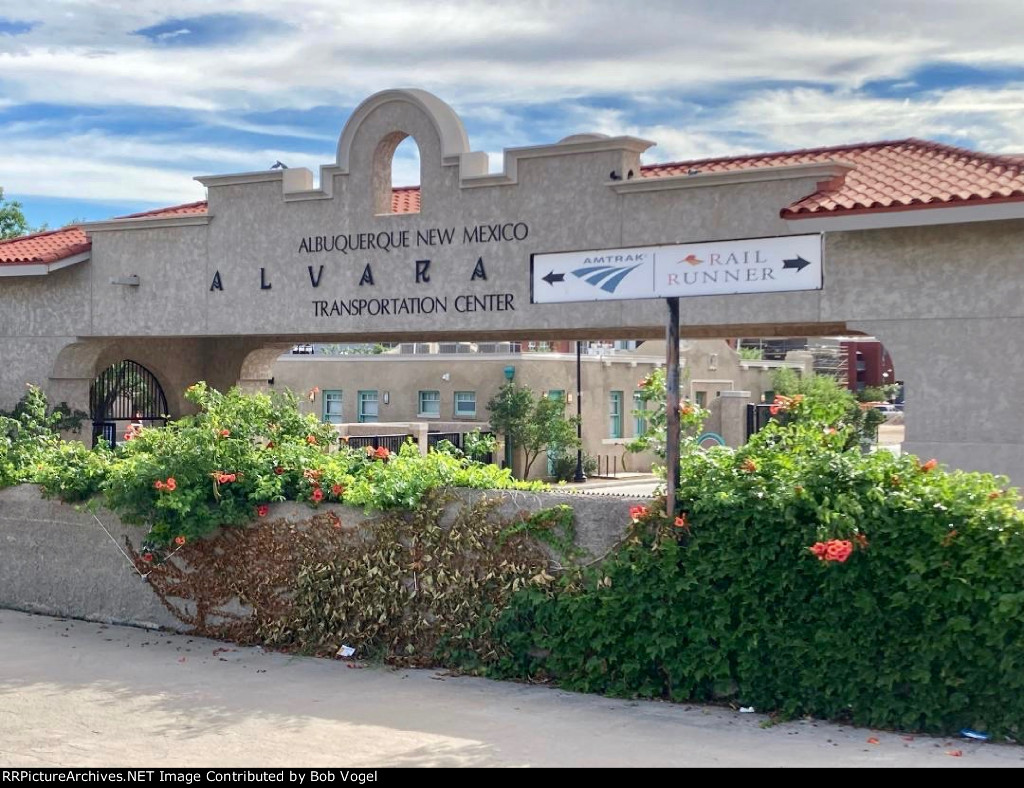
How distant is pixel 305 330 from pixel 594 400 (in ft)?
91.5

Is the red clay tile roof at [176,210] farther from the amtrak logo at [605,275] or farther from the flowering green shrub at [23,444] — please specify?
the amtrak logo at [605,275]

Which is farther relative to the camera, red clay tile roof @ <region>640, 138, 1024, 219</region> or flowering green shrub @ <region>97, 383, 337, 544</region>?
red clay tile roof @ <region>640, 138, 1024, 219</region>

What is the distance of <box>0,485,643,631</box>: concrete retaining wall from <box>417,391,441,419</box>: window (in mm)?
30045

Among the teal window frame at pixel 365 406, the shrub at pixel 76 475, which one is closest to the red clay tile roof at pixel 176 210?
the shrub at pixel 76 475

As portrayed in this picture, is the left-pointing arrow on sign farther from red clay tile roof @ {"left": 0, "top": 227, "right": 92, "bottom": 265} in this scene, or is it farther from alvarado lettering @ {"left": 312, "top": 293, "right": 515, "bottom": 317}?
red clay tile roof @ {"left": 0, "top": 227, "right": 92, "bottom": 265}

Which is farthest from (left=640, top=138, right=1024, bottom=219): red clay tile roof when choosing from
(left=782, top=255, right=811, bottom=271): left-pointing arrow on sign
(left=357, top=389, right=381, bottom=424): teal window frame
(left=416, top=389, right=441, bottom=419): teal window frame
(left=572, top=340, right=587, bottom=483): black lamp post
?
(left=357, top=389, right=381, bottom=424): teal window frame

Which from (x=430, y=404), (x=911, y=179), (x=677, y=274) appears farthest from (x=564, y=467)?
(x=677, y=274)

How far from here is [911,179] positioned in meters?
13.7

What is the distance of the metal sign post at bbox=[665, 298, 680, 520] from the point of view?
981 cm

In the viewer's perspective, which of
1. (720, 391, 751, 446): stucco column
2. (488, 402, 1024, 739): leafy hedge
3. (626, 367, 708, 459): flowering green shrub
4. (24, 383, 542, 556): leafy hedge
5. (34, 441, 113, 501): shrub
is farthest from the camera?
(720, 391, 751, 446): stucco column

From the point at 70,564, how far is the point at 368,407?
3183 centimetres

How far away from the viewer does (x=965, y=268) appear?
12.9m

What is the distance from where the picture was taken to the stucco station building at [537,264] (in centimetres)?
1280

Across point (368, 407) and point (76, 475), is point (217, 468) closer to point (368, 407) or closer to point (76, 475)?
point (76, 475)
